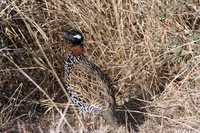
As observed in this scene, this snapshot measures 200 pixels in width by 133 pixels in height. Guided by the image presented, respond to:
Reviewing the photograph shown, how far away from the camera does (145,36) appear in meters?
4.78

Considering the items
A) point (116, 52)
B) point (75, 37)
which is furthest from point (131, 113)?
point (75, 37)

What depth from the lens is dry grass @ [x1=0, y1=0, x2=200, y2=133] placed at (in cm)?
455

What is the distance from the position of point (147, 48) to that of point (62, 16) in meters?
0.86

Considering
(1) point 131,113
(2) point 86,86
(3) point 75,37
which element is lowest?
(1) point 131,113

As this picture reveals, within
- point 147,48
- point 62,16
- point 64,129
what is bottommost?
point 64,129

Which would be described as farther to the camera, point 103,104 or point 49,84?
point 49,84

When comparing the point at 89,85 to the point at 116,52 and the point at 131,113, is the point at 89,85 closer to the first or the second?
the point at 131,113

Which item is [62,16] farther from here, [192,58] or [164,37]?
[192,58]

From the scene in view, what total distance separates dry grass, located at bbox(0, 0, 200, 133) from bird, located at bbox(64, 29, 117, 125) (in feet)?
1.15

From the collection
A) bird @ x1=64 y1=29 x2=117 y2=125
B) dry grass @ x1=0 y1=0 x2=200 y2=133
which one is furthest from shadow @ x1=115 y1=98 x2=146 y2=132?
bird @ x1=64 y1=29 x2=117 y2=125

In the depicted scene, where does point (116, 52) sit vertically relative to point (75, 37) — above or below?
below

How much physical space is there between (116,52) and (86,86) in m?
0.80

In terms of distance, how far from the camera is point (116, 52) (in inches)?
188

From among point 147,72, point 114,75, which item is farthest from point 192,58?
point 114,75
